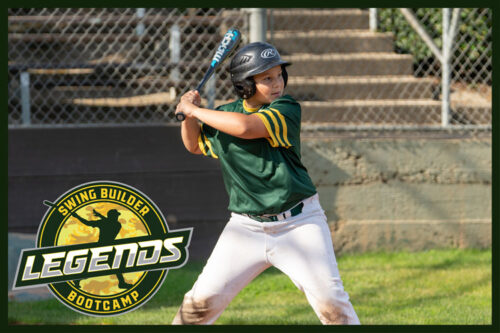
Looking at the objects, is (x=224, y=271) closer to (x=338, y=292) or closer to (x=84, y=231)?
(x=338, y=292)

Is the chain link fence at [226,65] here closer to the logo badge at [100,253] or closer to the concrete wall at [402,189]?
the concrete wall at [402,189]

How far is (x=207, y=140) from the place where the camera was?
4.08 metres

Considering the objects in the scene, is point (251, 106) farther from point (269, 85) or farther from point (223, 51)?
point (223, 51)

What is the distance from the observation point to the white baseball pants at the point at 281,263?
377cm

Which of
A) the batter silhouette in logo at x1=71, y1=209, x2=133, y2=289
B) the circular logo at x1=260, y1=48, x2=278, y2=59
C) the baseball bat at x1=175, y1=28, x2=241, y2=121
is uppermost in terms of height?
the circular logo at x1=260, y1=48, x2=278, y2=59

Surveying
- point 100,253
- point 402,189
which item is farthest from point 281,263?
point 402,189

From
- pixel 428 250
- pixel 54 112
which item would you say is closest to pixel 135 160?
pixel 54 112

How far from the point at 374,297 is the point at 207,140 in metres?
2.69

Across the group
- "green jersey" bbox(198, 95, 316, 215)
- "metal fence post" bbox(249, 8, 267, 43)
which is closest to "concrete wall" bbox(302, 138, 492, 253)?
"metal fence post" bbox(249, 8, 267, 43)

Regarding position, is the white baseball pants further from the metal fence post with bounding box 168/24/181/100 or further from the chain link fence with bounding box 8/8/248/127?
the metal fence post with bounding box 168/24/181/100

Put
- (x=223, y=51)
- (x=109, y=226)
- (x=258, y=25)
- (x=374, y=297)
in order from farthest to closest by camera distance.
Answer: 1. (x=258, y=25)
2. (x=374, y=297)
3. (x=109, y=226)
4. (x=223, y=51)

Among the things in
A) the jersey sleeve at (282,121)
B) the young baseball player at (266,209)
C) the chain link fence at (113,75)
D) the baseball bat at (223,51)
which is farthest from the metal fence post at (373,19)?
the jersey sleeve at (282,121)

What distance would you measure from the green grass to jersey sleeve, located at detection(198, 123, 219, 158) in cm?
192

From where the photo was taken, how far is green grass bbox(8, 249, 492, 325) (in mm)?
5629
